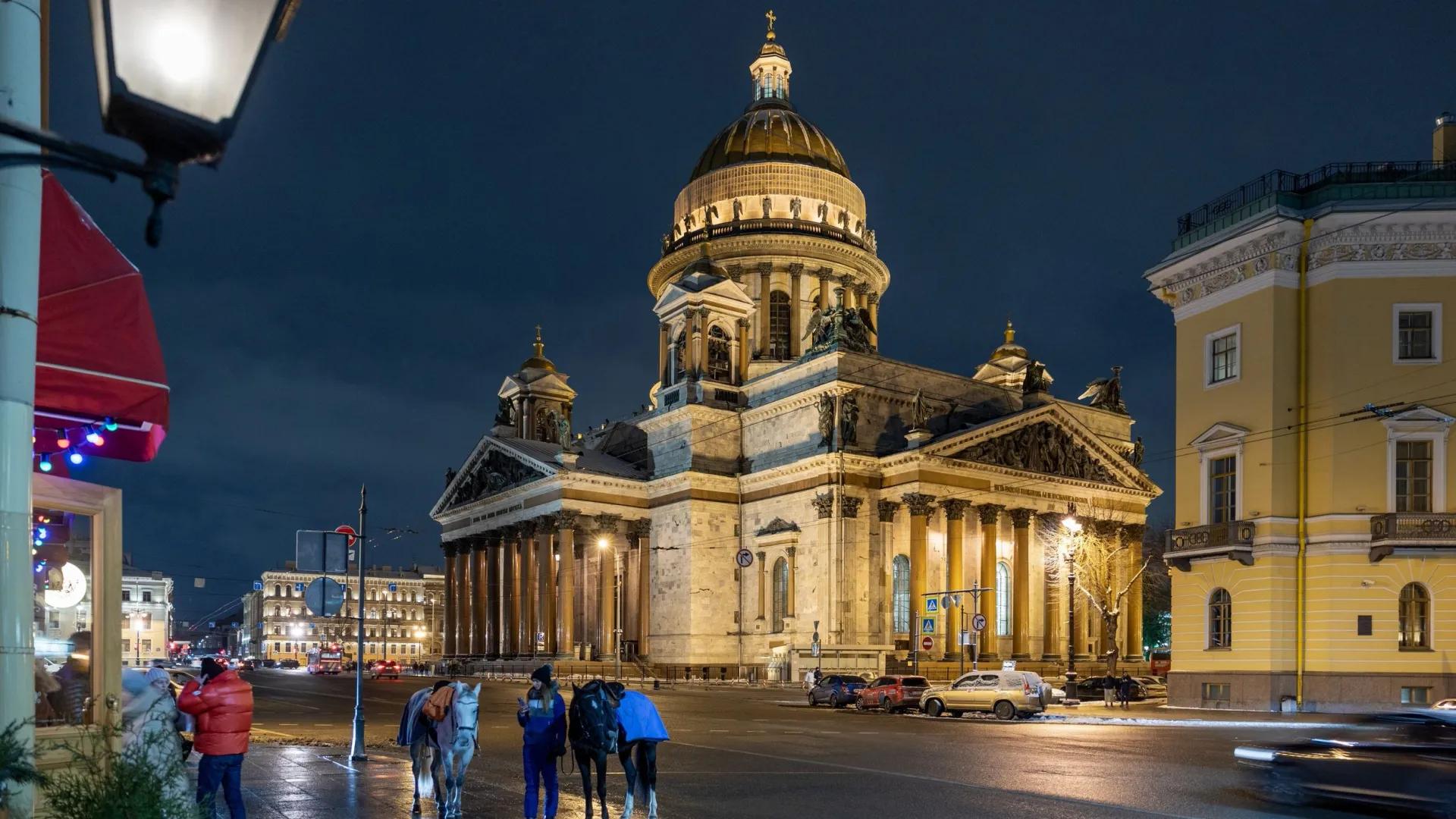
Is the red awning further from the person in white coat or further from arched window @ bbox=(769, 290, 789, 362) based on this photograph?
arched window @ bbox=(769, 290, 789, 362)

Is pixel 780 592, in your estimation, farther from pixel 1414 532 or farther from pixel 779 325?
pixel 1414 532

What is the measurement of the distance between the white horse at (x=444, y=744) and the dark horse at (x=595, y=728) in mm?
1171

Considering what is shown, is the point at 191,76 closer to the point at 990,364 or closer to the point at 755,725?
the point at 755,725

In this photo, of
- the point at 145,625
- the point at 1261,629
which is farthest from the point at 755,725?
the point at 145,625

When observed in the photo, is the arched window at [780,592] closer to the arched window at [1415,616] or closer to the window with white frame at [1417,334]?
the arched window at [1415,616]

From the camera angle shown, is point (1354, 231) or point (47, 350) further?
point (1354, 231)

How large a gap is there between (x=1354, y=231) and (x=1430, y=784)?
22938 millimetres

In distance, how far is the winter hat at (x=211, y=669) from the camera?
12.3 meters

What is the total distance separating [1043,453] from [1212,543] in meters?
31.8

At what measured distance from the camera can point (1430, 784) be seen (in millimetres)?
13641

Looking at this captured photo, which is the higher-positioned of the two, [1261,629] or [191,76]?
[191,76]

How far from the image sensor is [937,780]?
18.5 m

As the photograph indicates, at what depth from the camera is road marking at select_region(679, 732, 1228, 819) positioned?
15.2 metres

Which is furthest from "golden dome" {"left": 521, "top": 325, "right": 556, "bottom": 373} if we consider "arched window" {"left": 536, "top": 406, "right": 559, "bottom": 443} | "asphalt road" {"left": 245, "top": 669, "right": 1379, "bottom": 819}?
"asphalt road" {"left": 245, "top": 669, "right": 1379, "bottom": 819}
